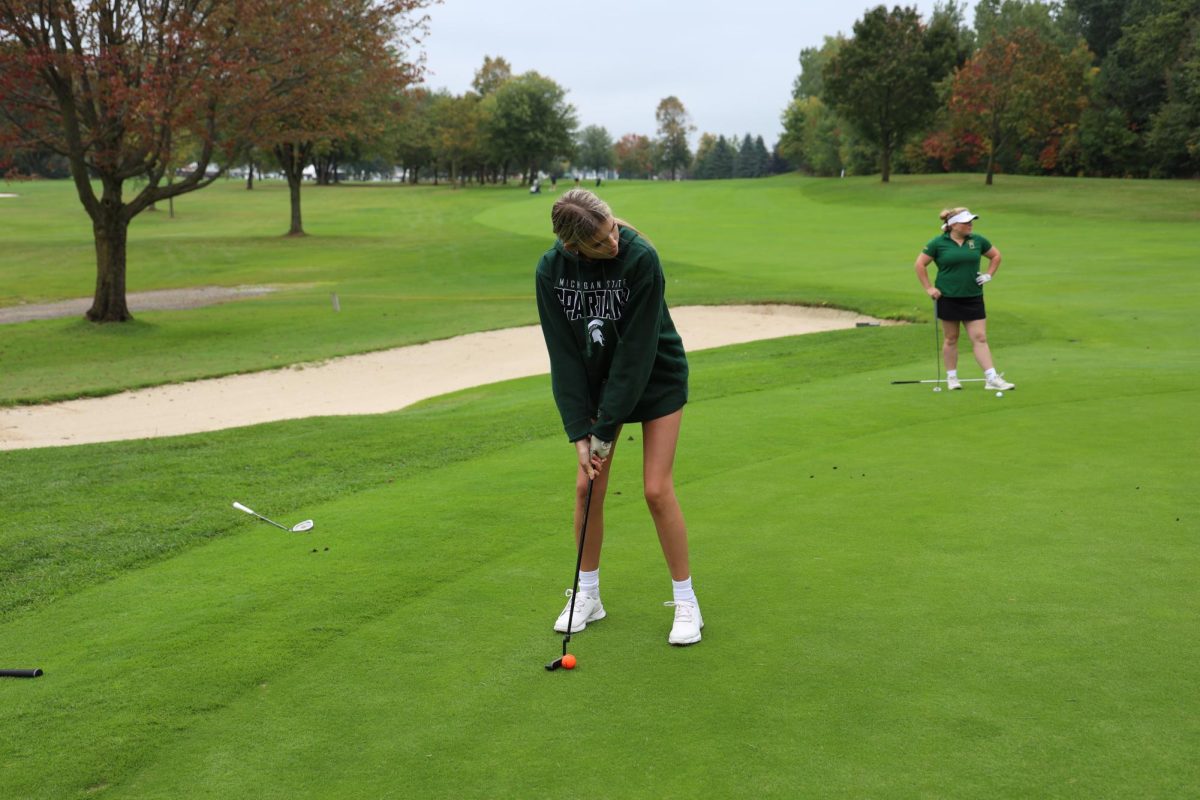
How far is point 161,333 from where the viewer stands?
2334cm

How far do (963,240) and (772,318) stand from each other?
35.1 feet

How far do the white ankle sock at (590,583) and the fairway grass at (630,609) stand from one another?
0.22 metres

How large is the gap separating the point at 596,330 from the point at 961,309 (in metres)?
8.83

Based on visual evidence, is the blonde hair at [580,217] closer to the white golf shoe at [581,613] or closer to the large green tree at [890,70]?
the white golf shoe at [581,613]

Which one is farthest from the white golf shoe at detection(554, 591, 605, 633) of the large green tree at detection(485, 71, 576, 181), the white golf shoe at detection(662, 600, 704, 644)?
the large green tree at detection(485, 71, 576, 181)

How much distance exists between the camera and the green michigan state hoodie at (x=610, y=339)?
4.86m

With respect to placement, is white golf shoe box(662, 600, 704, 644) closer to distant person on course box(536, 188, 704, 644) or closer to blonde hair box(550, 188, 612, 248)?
distant person on course box(536, 188, 704, 644)

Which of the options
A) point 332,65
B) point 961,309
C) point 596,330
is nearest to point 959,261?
point 961,309

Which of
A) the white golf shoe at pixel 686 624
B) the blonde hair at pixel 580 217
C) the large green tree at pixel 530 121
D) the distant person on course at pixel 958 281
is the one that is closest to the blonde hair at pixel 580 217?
the blonde hair at pixel 580 217

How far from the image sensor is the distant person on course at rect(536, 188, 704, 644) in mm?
4820

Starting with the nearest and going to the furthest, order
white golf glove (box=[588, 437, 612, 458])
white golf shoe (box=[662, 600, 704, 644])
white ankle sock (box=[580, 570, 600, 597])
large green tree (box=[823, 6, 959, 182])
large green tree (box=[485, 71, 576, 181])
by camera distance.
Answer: white golf shoe (box=[662, 600, 704, 644]) → white golf glove (box=[588, 437, 612, 458]) → white ankle sock (box=[580, 570, 600, 597]) → large green tree (box=[823, 6, 959, 182]) → large green tree (box=[485, 71, 576, 181])

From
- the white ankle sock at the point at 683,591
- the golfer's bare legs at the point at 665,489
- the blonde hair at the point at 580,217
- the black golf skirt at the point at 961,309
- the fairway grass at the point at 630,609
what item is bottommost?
the fairway grass at the point at 630,609

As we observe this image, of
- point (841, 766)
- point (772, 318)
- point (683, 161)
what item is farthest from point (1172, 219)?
point (683, 161)

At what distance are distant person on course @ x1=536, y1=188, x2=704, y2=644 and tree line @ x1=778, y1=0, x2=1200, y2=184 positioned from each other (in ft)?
187
